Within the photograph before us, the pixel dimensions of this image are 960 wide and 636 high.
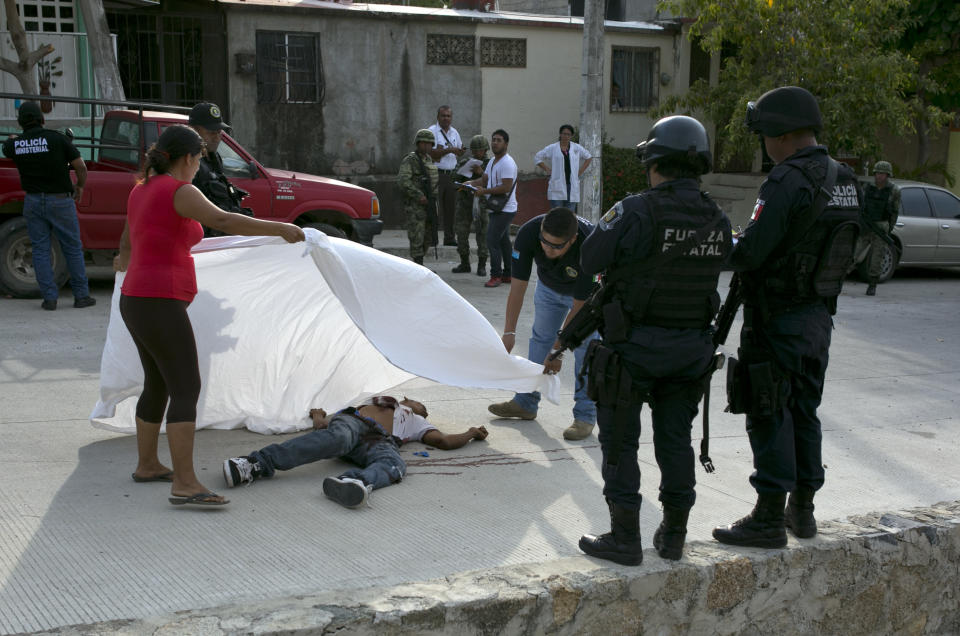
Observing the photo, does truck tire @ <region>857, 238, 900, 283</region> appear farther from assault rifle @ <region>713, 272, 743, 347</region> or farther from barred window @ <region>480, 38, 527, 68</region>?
assault rifle @ <region>713, 272, 743, 347</region>

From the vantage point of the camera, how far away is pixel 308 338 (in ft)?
18.3

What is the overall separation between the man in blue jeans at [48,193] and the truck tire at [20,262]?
45 cm

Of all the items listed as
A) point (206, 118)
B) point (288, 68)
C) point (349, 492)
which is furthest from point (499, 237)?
point (349, 492)

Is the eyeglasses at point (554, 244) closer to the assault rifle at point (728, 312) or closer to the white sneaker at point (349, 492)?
the assault rifle at point (728, 312)

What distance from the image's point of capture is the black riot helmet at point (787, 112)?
3824mm

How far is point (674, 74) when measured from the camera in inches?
753

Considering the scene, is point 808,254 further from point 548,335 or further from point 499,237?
point 499,237

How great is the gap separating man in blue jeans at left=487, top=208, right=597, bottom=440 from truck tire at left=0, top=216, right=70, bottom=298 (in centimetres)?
580

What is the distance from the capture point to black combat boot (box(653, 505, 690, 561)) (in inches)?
144

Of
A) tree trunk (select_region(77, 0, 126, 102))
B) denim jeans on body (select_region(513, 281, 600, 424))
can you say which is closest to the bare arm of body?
denim jeans on body (select_region(513, 281, 600, 424))

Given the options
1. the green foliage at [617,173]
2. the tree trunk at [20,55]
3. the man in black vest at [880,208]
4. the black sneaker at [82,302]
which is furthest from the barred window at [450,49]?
the black sneaker at [82,302]

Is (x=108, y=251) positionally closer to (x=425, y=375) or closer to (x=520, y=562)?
(x=425, y=375)

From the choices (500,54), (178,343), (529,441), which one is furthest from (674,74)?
(178,343)

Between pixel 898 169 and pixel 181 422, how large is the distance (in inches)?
703
